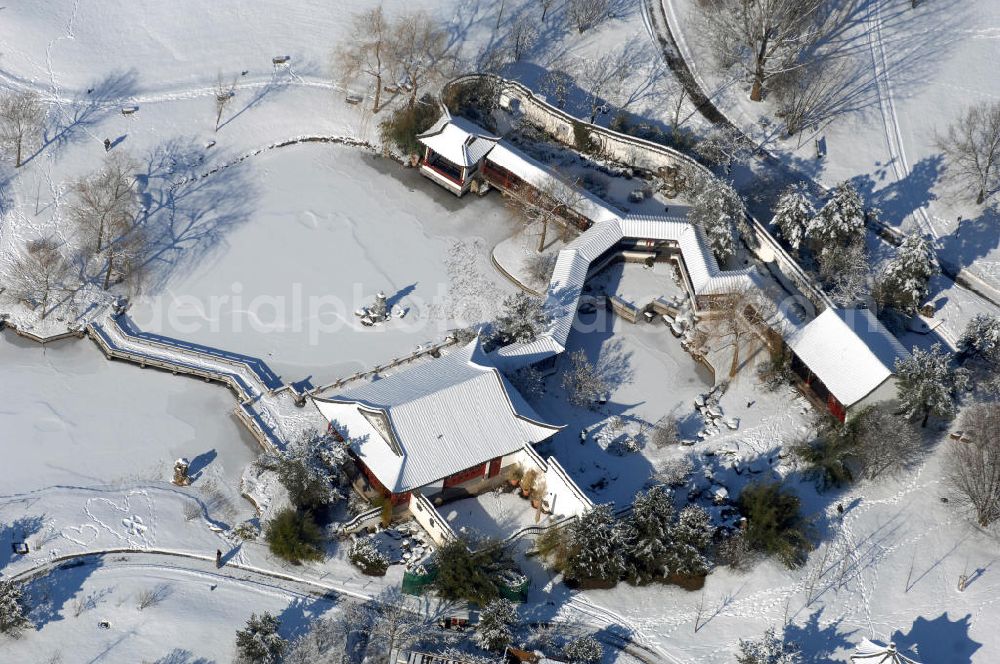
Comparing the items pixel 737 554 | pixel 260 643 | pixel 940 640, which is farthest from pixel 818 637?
pixel 260 643

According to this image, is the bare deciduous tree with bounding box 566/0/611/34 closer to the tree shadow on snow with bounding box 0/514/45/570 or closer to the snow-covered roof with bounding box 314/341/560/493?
the snow-covered roof with bounding box 314/341/560/493

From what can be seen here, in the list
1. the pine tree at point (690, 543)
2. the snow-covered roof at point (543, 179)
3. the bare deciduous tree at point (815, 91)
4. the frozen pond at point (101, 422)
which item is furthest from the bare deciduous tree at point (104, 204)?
the bare deciduous tree at point (815, 91)

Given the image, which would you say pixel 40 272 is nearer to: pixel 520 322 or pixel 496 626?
pixel 520 322

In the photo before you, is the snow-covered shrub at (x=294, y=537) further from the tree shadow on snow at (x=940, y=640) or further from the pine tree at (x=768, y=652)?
the tree shadow on snow at (x=940, y=640)

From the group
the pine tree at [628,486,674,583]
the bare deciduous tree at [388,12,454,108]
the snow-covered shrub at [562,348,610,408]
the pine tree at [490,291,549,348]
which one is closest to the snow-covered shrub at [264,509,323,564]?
the pine tree at [628,486,674,583]

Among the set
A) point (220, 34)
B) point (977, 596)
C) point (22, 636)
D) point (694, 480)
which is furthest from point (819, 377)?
point (220, 34)

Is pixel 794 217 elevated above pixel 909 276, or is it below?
above

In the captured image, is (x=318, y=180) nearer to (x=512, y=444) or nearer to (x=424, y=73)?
(x=424, y=73)
